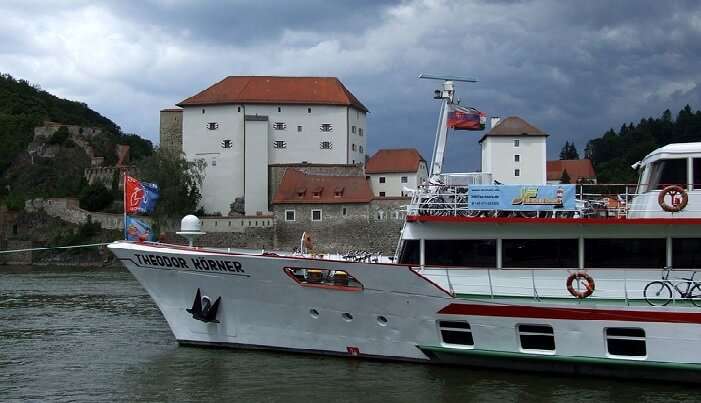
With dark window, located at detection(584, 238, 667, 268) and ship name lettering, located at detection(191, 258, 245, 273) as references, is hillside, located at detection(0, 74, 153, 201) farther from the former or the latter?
dark window, located at detection(584, 238, 667, 268)

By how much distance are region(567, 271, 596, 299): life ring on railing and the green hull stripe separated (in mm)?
1109

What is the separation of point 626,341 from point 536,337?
154 centimetres

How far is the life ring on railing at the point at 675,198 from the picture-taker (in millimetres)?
14953

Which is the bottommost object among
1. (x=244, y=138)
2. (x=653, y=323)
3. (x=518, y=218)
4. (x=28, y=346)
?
(x=28, y=346)

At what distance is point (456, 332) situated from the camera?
15984 millimetres

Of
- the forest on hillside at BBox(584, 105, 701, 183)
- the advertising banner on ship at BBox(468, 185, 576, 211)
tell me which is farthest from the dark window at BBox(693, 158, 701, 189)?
the forest on hillside at BBox(584, 105, 701, 183)

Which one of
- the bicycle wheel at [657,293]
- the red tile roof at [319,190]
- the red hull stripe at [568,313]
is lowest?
the red hull stripe at [568,313]

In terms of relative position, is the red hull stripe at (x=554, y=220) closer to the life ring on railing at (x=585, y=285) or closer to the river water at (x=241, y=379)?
the life ring on railing at (x=585, y=285)

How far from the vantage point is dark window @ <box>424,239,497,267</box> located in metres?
16.2

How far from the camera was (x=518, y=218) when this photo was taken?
1562 cm

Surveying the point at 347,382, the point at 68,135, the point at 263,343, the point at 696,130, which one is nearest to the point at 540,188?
the point at 347,382

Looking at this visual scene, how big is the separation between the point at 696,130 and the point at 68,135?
7502 centimetres

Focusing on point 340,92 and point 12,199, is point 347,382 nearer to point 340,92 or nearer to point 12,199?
point 340,92

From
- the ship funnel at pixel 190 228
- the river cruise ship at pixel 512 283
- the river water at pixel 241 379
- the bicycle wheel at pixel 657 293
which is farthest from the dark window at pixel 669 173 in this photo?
the ship funnel at pixel 190 228
